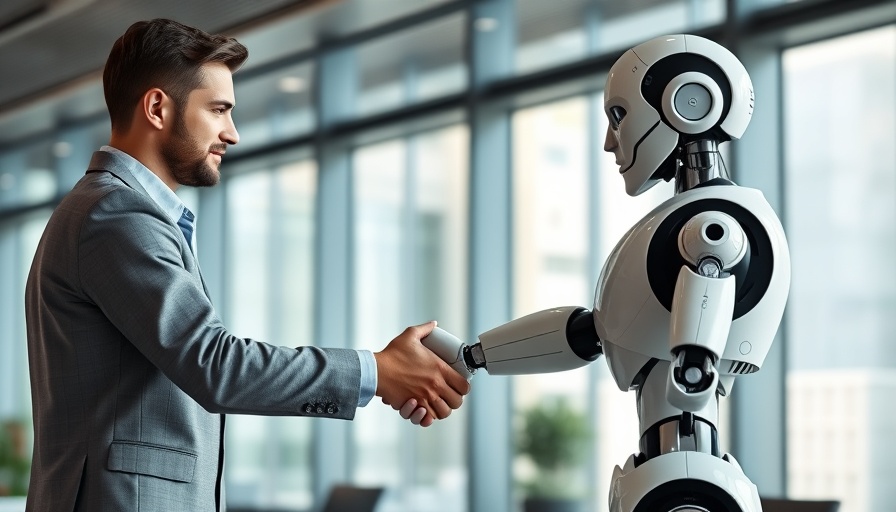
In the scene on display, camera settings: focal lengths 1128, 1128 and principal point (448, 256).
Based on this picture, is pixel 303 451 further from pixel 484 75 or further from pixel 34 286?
pixel 34 286

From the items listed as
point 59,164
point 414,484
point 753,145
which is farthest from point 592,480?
point 59,164

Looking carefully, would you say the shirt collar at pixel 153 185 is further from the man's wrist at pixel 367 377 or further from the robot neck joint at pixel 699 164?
the robot neck joint at pixel 699 164

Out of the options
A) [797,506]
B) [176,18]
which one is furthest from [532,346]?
[176,18]

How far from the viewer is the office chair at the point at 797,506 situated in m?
2.70

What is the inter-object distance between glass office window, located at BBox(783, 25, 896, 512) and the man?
2697 millimetres

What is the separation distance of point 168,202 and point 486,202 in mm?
3371

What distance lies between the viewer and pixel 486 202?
5180mm

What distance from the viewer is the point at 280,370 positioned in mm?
1743

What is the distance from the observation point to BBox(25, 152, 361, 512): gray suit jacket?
168 cm

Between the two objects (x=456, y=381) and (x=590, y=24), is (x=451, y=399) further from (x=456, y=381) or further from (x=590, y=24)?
(x=590, y=24)

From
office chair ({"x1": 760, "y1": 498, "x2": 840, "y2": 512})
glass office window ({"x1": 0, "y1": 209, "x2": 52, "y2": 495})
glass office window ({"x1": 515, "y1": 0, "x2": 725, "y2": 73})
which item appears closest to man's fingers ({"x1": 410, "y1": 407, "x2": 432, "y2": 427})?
office chair ({"x1": 760, "y1": 498, "x2": 840, "y2": 512})

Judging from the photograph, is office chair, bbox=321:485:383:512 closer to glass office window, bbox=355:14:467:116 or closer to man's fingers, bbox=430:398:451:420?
man's fingers, bbox=430:398:451:420

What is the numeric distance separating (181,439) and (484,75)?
12.1 feet

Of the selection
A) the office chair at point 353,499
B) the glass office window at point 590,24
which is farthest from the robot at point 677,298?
the glass office window at point 590,24
